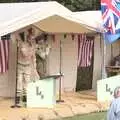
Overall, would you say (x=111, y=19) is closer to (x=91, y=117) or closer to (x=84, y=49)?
(x=84, y=49)

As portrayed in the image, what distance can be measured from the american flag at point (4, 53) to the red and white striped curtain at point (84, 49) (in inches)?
127

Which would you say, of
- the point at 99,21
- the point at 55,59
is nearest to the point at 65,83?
the point at 55,59

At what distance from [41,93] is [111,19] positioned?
112 inches

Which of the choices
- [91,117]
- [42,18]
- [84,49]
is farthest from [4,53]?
[84,49]

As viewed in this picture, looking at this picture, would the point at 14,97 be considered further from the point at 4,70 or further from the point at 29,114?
the point at 29,114

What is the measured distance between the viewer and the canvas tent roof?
42.8ft

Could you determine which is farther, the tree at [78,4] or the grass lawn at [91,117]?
the tree at [78,4]

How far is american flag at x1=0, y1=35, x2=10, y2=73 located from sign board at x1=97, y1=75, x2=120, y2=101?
250 cm

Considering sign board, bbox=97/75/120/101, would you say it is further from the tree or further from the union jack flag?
the tree

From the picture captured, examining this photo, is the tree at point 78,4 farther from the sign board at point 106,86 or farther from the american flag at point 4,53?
the american flag at point 4,53

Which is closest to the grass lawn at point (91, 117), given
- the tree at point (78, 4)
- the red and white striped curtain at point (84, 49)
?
the red and white striped curtain at point (84, 49)

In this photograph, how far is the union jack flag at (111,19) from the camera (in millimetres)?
15219

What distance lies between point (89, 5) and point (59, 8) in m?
14.8

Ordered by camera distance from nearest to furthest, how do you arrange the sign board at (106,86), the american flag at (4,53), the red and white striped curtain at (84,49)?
the american flag at (4,53) < the sign board at (106,86) < the red and white striped curtain at (84,49)
